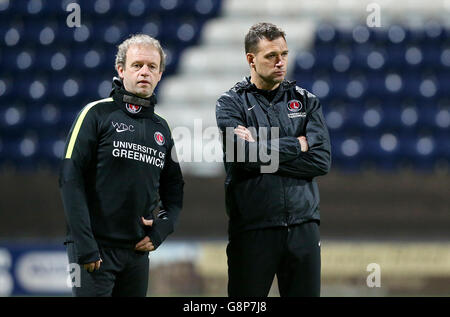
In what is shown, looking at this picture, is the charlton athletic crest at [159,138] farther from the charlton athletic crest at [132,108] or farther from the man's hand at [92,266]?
the man's hand at [92,266]

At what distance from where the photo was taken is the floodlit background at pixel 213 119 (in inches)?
285

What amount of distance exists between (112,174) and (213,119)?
6.44 meters

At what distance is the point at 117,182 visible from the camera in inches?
115

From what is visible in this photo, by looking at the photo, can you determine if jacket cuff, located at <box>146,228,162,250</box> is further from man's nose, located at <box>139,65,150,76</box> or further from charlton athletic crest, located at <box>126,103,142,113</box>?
man's nose, located at <box>139,65,150,76</box>

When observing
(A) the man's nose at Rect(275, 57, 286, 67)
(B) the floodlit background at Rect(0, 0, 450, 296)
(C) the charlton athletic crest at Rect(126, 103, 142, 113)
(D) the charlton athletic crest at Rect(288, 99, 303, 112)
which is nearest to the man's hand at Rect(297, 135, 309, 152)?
(D) the charlton athletic crest at Rect(288, 99, 303, 112)

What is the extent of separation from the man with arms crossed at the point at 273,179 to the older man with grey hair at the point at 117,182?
0.37 metres

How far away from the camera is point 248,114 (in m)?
3.20

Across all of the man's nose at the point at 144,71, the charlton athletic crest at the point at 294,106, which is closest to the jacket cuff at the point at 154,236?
the man's nose at the point at 144,71

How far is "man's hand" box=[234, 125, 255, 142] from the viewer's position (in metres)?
3.13

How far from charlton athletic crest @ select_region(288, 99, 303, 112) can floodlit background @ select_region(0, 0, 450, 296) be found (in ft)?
13.5

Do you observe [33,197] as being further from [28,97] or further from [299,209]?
[299,209]

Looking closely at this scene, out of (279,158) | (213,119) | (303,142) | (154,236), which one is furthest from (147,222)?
(213,119)

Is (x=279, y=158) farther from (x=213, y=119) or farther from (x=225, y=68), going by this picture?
(x=225, y=68)
